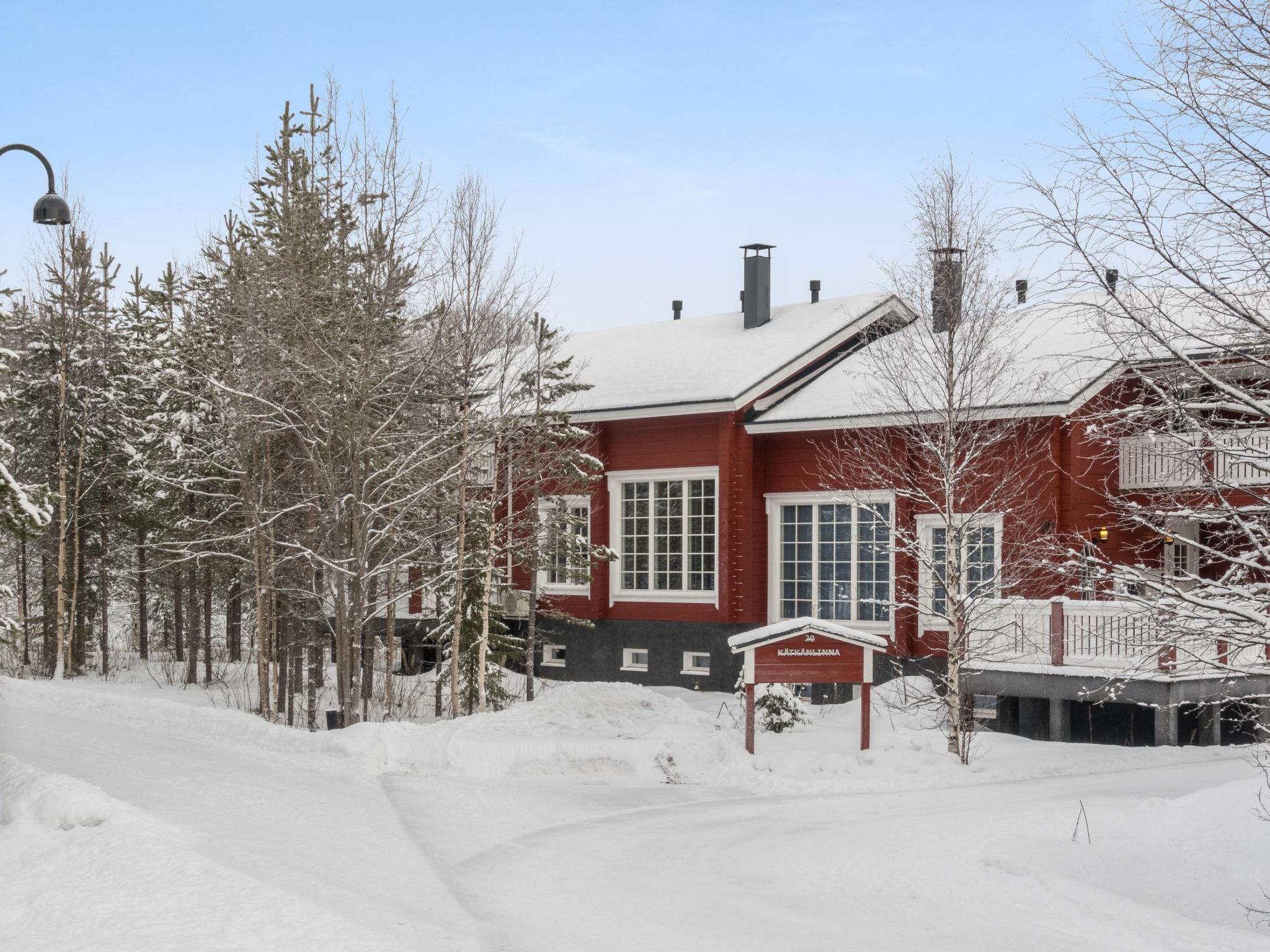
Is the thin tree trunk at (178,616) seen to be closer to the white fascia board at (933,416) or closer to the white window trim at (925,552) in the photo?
the white fascia board at (933,416)

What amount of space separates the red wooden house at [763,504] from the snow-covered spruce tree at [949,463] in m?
0.14

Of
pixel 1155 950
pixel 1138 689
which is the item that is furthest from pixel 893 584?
pixel 1155 950

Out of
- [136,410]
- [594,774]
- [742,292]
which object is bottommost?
[594,774]

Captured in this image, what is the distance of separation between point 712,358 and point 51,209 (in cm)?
1554

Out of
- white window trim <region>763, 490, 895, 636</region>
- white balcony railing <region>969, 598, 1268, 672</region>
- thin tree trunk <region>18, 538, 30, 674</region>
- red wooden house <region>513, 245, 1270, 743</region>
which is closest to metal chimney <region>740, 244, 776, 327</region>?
red wooden house <region>513, 245, 1270, 743</region>

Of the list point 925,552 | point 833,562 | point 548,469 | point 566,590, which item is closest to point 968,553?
point 925,552

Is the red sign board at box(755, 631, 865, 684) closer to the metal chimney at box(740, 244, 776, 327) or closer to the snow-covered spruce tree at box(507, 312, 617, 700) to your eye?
the snow-covered spruce tree at box(507, 312, 617, 700)

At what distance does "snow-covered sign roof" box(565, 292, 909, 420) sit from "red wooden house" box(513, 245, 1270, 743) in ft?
0.18

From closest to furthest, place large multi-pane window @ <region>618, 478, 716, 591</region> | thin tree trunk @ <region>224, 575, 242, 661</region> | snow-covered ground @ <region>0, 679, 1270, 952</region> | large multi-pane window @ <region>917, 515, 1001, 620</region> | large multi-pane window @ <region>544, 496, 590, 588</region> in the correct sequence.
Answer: snow-covered ground @ <region>0, 679, 1270, 952</region>
large multi-pane window @ <region>917, 515, 1001, 620</region>
large multi-pane window @ <region>544, 496, 590, 588</region>
large multi-pane window @ <region>618, 478, 716, 591</region>
thin tree trunk @ <region>224, 575, 242, 661</region>

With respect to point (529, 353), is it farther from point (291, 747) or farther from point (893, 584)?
point (291, 747)

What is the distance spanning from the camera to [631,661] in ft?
86.2

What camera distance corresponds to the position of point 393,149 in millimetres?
18594

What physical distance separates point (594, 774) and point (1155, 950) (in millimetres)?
7768

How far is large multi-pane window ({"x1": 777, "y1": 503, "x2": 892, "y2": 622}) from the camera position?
76.1ft
